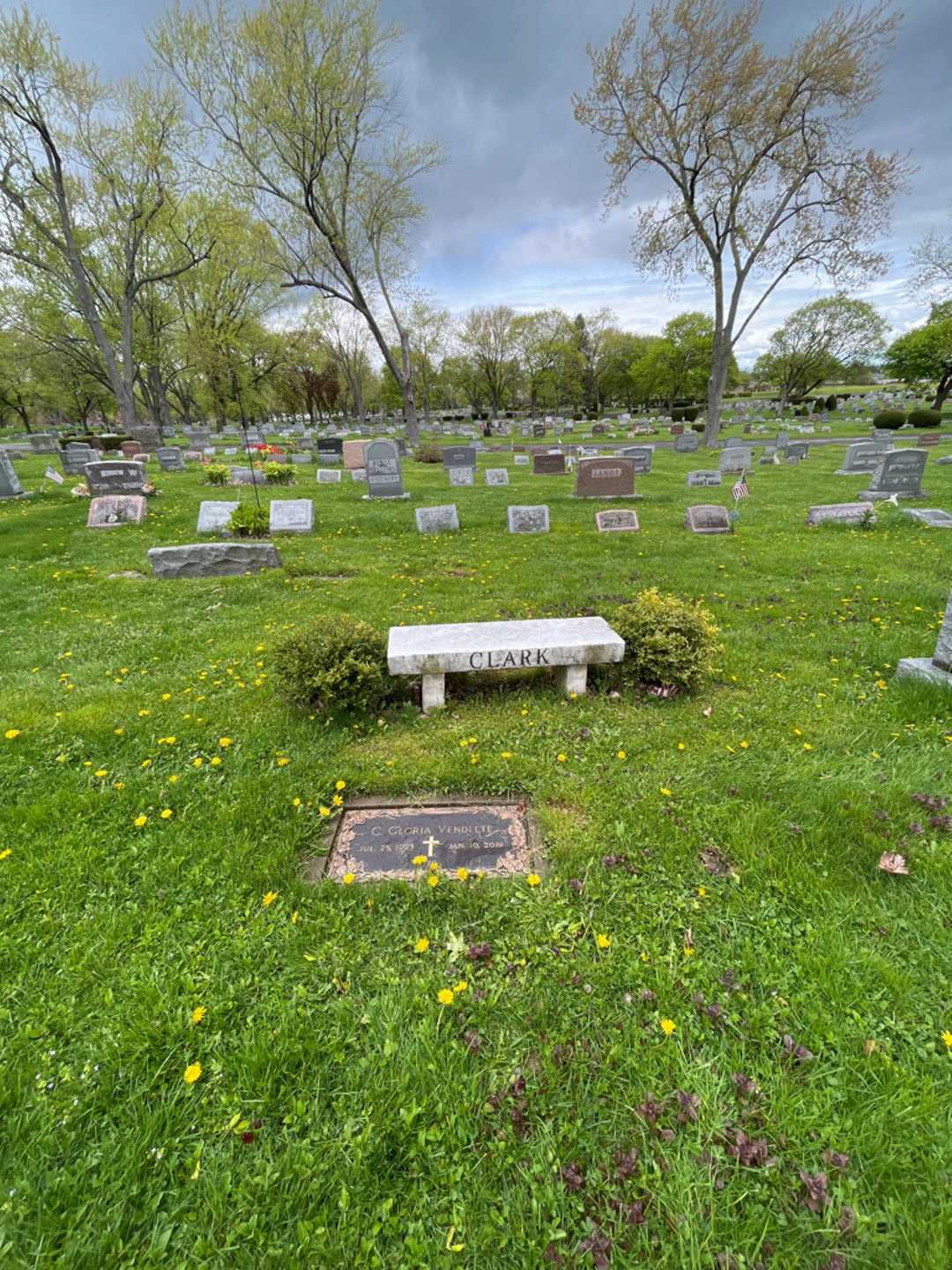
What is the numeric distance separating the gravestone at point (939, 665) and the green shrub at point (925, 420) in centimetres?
4046

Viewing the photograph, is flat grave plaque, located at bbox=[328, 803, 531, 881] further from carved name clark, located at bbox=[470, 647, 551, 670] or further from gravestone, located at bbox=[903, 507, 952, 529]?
gravestone, located at bbox=[903, 507, 952, 529]

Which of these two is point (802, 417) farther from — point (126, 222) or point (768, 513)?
point (126, 222)

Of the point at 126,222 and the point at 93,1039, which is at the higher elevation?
the point at 126,222

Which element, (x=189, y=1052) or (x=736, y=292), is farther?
(x=736, y=292)

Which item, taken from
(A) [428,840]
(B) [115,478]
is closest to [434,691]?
(A) [428,840]

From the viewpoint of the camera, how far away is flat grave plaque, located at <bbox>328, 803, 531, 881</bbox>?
103 inches

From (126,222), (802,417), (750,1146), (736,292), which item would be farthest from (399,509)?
(802,417)

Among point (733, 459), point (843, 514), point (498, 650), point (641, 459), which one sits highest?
point (641, 459)

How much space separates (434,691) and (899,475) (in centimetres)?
1403

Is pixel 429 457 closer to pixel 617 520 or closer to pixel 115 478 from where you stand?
pixel 115 478

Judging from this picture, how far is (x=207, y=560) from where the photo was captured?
743 centimetres

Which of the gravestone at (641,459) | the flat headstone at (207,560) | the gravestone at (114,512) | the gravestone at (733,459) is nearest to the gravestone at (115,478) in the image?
the gravestone at (114,512)

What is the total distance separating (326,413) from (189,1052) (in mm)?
93132

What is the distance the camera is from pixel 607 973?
6.81 feet
